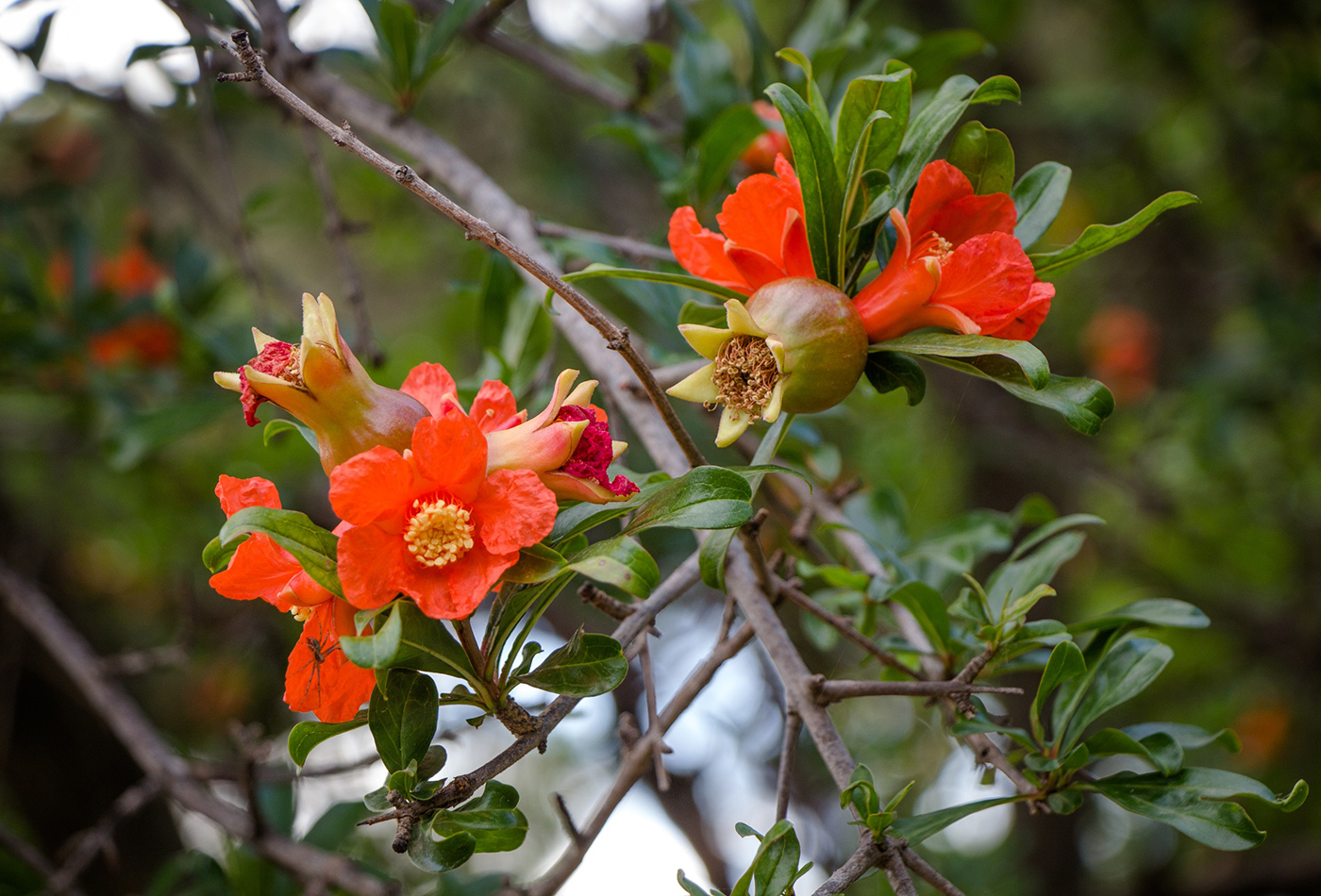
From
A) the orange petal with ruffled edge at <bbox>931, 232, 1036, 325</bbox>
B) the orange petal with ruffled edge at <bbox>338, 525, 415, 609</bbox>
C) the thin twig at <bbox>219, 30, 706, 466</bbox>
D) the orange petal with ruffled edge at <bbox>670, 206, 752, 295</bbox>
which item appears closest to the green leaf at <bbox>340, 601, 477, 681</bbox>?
the orange petal with ruffled edge at <bbox>338, 525, 415, 609</bbox>

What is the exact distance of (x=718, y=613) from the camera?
102 inches

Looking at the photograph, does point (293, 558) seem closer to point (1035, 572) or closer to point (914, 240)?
point (914, 240)

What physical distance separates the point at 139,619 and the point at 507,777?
175cm

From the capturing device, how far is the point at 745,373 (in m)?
0.89

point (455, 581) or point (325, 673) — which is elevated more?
point (455, 581)

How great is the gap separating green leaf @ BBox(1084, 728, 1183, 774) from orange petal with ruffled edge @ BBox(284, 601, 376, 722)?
2.48 ft

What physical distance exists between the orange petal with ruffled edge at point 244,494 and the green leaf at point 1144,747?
0.87 metres

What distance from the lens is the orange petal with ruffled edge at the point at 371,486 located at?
29.0 inches

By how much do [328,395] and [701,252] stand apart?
1.34 feet

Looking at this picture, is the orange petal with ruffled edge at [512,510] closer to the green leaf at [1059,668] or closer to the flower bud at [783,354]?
the flower bud at [783,354]

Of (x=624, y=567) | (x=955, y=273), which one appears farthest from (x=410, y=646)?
(x=955, y=273)

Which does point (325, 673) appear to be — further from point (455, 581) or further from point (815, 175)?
point (815, 175)

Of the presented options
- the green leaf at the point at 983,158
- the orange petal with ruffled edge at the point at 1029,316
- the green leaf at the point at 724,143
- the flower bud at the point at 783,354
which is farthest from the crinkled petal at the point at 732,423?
the green leaf at the point at 724,143

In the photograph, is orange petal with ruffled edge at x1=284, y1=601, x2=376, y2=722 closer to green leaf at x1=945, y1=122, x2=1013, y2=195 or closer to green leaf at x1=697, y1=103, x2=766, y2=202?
green leaf at x1=945, y1=122, x2=1013, y2=195
